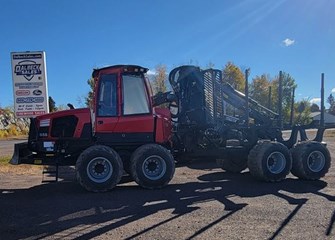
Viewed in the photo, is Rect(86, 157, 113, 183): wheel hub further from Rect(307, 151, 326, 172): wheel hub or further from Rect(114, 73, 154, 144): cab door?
Rect(307, 151, 326, 172): wheel hub

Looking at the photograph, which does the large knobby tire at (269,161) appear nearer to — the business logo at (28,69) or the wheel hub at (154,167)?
the wheel hub at (154,167)

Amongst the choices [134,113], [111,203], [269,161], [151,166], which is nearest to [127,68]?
[134,113]

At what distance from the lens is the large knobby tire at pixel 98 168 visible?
10422 millimetres

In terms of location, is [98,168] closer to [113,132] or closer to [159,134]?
[113,132]

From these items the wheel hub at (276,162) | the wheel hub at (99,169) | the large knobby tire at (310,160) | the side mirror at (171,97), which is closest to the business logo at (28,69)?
the side mirror at (171,97)

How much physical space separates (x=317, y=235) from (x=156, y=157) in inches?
208

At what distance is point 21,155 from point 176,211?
517cm

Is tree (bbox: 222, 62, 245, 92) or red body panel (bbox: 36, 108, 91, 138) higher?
tree (bbox: 222, 62, 245, 92)

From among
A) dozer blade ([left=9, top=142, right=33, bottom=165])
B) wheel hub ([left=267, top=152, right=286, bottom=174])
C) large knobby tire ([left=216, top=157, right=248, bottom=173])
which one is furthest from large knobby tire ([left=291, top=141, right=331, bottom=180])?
dozer blade ([left=9, top=142, right=33, bottom=165])

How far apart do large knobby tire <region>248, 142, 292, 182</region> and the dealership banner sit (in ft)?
27.3

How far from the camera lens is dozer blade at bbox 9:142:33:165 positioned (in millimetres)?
11045

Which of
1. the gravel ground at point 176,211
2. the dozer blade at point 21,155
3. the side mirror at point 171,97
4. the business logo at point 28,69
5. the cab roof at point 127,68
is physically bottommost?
the gravel ground at point 176,211

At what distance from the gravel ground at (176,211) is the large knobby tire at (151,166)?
0.33m

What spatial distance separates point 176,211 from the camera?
319 inches
